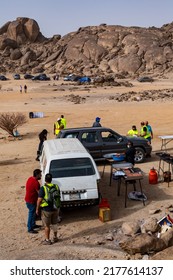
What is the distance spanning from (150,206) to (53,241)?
3380mm

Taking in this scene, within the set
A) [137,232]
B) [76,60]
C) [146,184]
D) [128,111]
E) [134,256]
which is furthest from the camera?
[76,60]

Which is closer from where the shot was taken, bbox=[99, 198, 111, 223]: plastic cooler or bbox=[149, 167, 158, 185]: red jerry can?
bbox=[99, 198, 111, 223]: plastic cooler

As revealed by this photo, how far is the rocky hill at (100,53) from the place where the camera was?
313 feet

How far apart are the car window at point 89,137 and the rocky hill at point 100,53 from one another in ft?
242

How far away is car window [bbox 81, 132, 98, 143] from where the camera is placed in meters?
15.8

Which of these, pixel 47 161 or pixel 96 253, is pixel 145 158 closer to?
pixel 47 161

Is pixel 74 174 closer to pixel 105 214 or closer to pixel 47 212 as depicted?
pixel 105 214

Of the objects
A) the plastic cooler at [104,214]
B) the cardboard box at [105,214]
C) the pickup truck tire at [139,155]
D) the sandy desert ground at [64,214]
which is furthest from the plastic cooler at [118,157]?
the cardboard box at [105,214]

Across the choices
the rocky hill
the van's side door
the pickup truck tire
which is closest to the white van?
the van's side door

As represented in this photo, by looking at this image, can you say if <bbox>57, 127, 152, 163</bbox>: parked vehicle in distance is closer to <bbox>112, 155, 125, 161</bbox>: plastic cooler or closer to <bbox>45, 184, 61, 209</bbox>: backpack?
<bbox>112, 155, 125, 161</bbox>: plastic cooler

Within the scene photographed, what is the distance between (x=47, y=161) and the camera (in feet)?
36.9

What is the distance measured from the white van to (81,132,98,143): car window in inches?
156

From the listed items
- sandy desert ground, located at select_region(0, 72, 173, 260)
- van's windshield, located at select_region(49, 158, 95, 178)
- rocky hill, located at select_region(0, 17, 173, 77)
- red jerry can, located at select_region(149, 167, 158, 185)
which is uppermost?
rocky hill, located at select_region(0, 17, 173, 77)
